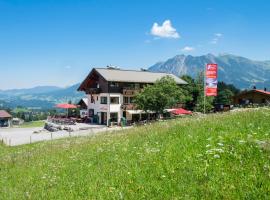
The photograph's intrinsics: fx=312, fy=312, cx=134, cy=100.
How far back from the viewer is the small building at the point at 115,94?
62500mm

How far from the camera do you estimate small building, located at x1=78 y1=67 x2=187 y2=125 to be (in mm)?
62500

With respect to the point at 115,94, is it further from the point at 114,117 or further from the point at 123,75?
the point at 123,75

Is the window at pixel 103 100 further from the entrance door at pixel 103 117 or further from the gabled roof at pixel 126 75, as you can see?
the gabled roof at pixel 126 75

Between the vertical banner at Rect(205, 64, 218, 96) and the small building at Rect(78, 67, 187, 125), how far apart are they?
34.5 m

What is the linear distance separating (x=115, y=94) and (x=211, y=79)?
3651 cm

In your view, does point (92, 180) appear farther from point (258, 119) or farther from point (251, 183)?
point (258, 119)

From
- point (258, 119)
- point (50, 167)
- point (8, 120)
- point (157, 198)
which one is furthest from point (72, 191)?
point (8, 120)

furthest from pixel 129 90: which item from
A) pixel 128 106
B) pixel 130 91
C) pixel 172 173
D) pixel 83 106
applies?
pixel 172 173

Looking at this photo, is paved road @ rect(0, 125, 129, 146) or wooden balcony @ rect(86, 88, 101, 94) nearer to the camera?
paved road @ rect(0, 125, 129, 146)

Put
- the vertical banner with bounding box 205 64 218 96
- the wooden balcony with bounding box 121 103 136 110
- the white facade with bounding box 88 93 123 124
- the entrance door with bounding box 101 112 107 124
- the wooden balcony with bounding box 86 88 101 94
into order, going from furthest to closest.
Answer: the wooden balcony with bounding box 86 88 101 94 < the entrance door with bounding box 101 112 107 124 < the wooden balcony with bounding box 121 103 136 110 < the white facade with bounding box 88 93 123 124 < the vertical banner with bounding box 205 64 218 96

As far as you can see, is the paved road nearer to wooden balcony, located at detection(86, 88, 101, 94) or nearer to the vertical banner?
the vertical banner

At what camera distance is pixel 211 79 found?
28.0m

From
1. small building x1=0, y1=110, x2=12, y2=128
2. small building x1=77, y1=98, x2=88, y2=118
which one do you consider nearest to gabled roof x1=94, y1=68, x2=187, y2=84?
small building x1=77, y1=98, x2=88, y2=118

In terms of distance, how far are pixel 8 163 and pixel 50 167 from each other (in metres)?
5.03
